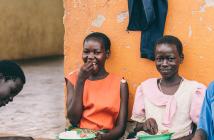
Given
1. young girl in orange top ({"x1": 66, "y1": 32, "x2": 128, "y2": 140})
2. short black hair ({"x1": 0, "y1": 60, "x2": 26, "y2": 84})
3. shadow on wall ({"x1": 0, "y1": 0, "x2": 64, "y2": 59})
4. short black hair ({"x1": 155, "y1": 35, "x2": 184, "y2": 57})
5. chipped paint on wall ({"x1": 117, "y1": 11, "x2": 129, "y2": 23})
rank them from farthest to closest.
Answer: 1. shadow on wall ({"x1": 0, "y1": 0, "x2": 64, "y2": 59})
2. chipped paint on wall ({"x1": 117, "y1": 11, "x2": 129, "y2": 23})
3. young girl in orange top ({"x1": 66, "y1": 32, "x2": 128, "y2": 140})
4. short black hair ({"x1": 155, "y1": 35, "x2": 184, "y2": 57})
5. short black hair ({"x1": 0, "y1": 60, "x2": 26, "y2": 84})

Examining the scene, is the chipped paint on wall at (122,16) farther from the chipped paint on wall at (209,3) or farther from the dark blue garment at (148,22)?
the chipped paint on wall at (209,3)

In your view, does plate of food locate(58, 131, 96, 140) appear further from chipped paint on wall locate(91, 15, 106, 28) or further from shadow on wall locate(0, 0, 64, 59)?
shadow on wall locate(0, 0, 64, 59)

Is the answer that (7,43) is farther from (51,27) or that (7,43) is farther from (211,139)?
(211,139)

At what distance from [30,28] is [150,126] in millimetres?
7468

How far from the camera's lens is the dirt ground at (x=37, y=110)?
4.95 metres

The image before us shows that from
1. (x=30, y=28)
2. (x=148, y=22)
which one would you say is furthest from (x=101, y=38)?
(x=30, y=28)

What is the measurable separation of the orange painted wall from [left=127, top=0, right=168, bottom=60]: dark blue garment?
0.08 meters

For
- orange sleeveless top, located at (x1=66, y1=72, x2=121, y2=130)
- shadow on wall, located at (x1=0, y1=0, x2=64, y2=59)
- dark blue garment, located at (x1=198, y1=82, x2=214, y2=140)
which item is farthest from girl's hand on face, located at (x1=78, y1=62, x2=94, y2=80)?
shadow on wall, located at (x1=0, y1=0, x2=64, y2=59)

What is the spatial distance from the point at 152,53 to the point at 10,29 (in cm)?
691

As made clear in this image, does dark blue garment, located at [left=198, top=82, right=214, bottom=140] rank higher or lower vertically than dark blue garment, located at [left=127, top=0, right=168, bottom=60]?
lower

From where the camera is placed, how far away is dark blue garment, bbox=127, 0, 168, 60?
3959mm

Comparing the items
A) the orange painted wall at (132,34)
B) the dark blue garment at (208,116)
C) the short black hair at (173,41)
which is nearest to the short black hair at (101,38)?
the orange painted wall at (132,34)

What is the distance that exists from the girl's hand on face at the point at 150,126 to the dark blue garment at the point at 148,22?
0.61 m

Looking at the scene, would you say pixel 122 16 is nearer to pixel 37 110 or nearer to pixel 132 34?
pixel 132 34
